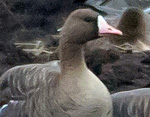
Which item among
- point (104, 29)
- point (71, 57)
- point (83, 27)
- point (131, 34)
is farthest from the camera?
point (131, 34)

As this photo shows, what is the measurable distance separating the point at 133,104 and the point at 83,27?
880mm

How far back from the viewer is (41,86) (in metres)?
6.36

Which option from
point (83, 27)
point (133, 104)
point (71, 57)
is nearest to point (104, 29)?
point (83, 27)

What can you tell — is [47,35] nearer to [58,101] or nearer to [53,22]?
[53,22]

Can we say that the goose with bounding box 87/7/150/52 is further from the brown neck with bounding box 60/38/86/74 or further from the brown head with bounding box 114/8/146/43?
the brown neck with bounding box 60/38/86/74

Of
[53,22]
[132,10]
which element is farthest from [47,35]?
[132,10]

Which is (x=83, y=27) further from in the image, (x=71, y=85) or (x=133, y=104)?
(x=133, y=104)

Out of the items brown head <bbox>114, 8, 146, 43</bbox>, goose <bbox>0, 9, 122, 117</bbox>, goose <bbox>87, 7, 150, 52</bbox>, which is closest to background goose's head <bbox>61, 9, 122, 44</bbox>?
goose <bbox>0, 9, 122, 117</bbox>

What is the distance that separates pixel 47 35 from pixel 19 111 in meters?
3.97

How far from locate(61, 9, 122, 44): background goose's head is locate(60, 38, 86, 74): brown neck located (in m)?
0.05

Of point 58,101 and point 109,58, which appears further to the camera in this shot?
point 109,58

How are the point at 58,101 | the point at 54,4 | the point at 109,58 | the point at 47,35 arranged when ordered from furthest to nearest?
the point at 54,4
the point at 47,35
the point at 109,58
the point at 58,101

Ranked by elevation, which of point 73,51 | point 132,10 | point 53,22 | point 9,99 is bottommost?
point 53,22

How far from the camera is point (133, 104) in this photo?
21.0ft
